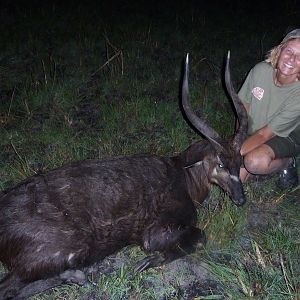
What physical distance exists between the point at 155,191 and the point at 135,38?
545 cm

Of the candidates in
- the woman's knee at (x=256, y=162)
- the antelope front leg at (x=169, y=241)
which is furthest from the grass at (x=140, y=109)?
the woman's knee at (x=256, y=162)

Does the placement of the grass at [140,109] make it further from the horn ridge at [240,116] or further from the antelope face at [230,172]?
the horn ridge at [240,116]

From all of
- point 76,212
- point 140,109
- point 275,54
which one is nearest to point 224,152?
point 275,54

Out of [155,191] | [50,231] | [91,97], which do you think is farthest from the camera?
[91,97]

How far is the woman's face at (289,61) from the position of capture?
4.36 meters

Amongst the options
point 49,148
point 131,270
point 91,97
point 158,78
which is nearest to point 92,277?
point 131,270

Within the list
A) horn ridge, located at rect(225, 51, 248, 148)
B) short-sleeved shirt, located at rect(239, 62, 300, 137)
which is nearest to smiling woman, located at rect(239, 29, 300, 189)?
short-sleeved shirt, located at rect(239, 62, 300, 137)

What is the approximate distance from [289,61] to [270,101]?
501mm

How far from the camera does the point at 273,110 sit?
4.78m

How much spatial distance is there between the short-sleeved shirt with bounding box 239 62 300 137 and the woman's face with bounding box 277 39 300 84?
0.38 feet

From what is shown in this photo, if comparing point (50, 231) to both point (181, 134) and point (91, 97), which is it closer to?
point (181, 134)

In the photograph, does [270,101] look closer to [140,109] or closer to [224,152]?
[224,152]

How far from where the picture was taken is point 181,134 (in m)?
5.88

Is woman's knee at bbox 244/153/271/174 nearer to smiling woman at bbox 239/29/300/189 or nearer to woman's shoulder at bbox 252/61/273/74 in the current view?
smiling woman at bbox 239/29/300/189
